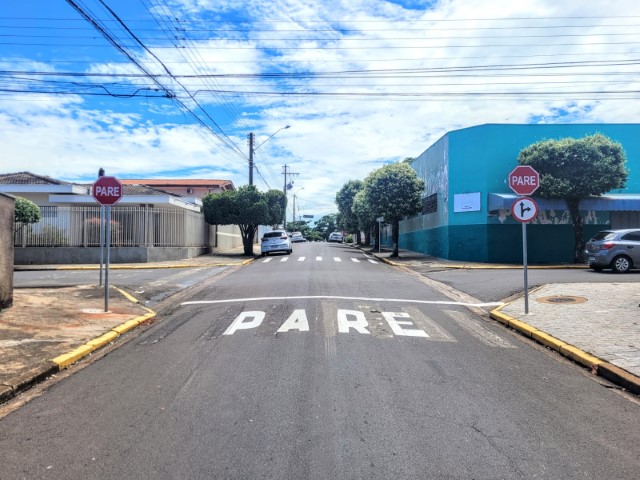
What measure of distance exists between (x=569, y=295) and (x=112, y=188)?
10.6 metres

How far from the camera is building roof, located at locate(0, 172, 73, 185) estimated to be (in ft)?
91.6

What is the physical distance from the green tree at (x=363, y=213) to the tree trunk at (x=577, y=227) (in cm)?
1055

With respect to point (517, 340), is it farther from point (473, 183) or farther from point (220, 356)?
point (473, 183)

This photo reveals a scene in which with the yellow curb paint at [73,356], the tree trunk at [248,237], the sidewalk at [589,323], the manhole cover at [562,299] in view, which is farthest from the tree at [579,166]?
the yellow curb paint at [73,356]

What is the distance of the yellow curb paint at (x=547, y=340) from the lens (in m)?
7.73

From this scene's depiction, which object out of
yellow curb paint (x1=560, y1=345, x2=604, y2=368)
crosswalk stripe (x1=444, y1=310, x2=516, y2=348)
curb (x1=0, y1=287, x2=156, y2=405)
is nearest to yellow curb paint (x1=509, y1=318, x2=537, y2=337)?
crosswalk stripe (x1=444, y1=310, x2=516, y2=348)

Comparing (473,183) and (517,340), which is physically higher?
(473,183)

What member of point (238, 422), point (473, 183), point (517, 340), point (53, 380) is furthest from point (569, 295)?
point (473, 183)

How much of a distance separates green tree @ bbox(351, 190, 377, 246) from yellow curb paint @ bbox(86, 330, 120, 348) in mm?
21919

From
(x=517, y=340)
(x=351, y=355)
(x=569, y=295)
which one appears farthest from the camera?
(x=569, y=295)

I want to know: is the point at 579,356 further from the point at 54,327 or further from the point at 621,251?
the point at 621,251

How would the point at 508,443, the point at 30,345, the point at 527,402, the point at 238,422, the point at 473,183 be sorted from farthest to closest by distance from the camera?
Answer: the point at 473,183
the point at 30,345
the point at 527,402
the point at 238,422
the point at 508,443

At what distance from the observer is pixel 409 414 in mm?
4688

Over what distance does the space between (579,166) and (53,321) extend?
2057cm
